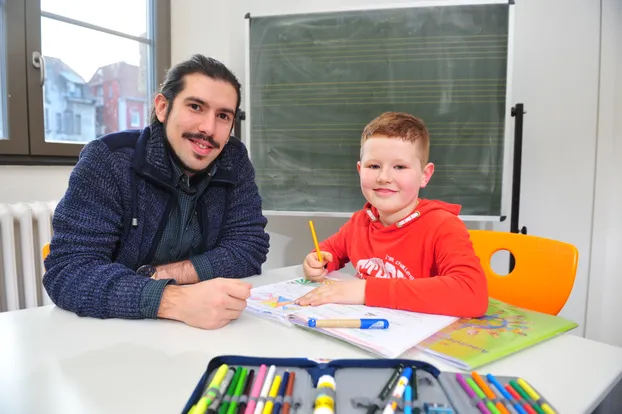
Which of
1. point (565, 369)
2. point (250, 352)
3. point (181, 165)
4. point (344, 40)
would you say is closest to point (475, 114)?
point (344, 40)

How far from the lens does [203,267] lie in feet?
3.64

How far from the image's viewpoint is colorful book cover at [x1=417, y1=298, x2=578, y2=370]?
594 mm

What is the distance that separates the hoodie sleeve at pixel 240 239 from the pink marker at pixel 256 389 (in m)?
0.63

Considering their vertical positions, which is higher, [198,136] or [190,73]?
[190,73]

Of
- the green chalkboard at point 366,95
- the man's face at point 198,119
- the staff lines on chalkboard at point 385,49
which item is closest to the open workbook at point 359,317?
the man's face at point 198,119

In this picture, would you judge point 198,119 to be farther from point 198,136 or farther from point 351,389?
point 351,389

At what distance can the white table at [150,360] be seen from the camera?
498mm

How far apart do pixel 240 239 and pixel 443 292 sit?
0.65 m

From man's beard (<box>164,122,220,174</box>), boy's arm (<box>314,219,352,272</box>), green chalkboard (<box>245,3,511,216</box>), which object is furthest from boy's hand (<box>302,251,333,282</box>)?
green chalkboard (<box>245,3,511,216</box>)

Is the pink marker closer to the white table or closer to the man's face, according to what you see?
the white table

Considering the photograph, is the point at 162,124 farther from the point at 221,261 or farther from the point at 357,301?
the point at 357,301

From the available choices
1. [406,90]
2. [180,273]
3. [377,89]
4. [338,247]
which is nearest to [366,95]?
[377,89]

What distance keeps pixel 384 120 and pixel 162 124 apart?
2.06ft

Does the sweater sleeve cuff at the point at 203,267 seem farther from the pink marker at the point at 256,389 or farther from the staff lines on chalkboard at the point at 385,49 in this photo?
the staff lines on chalkboard at the point at 385,49
